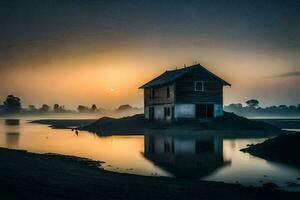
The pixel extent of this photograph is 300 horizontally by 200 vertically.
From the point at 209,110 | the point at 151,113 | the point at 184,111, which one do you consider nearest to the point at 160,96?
the point at 151,113

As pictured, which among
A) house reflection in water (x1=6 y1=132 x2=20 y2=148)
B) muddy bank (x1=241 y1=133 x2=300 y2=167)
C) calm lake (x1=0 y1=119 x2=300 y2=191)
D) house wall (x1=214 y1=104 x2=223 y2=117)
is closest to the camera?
calm lake (x1=0 y1=119 x2=300 y2=191)

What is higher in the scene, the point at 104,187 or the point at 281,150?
the point at 281,150

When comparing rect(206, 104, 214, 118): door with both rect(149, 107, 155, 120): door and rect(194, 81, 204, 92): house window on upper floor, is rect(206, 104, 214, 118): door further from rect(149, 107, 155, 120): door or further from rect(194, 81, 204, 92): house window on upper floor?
rect(149, 107, 155, 120): door

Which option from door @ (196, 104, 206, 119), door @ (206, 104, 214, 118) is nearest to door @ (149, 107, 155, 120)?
door @ (196, 104, 206, 119)

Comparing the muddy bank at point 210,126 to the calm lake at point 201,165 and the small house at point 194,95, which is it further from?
the calm lake at point 201,165

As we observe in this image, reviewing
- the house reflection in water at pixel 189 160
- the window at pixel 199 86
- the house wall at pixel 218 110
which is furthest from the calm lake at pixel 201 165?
the house wall at pixel 218 110

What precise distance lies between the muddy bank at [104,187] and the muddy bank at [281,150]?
10177 mm

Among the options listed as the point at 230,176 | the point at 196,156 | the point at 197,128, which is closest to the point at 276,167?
the point at 230,176

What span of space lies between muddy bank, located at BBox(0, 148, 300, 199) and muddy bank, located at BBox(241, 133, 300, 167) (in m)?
10.2

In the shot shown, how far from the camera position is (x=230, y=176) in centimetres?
1767

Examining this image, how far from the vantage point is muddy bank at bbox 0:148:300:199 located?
11.4 meters

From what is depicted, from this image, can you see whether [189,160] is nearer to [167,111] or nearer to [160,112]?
[167,111]

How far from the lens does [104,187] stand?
42.3 ft

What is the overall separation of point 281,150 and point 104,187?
53.3ft
